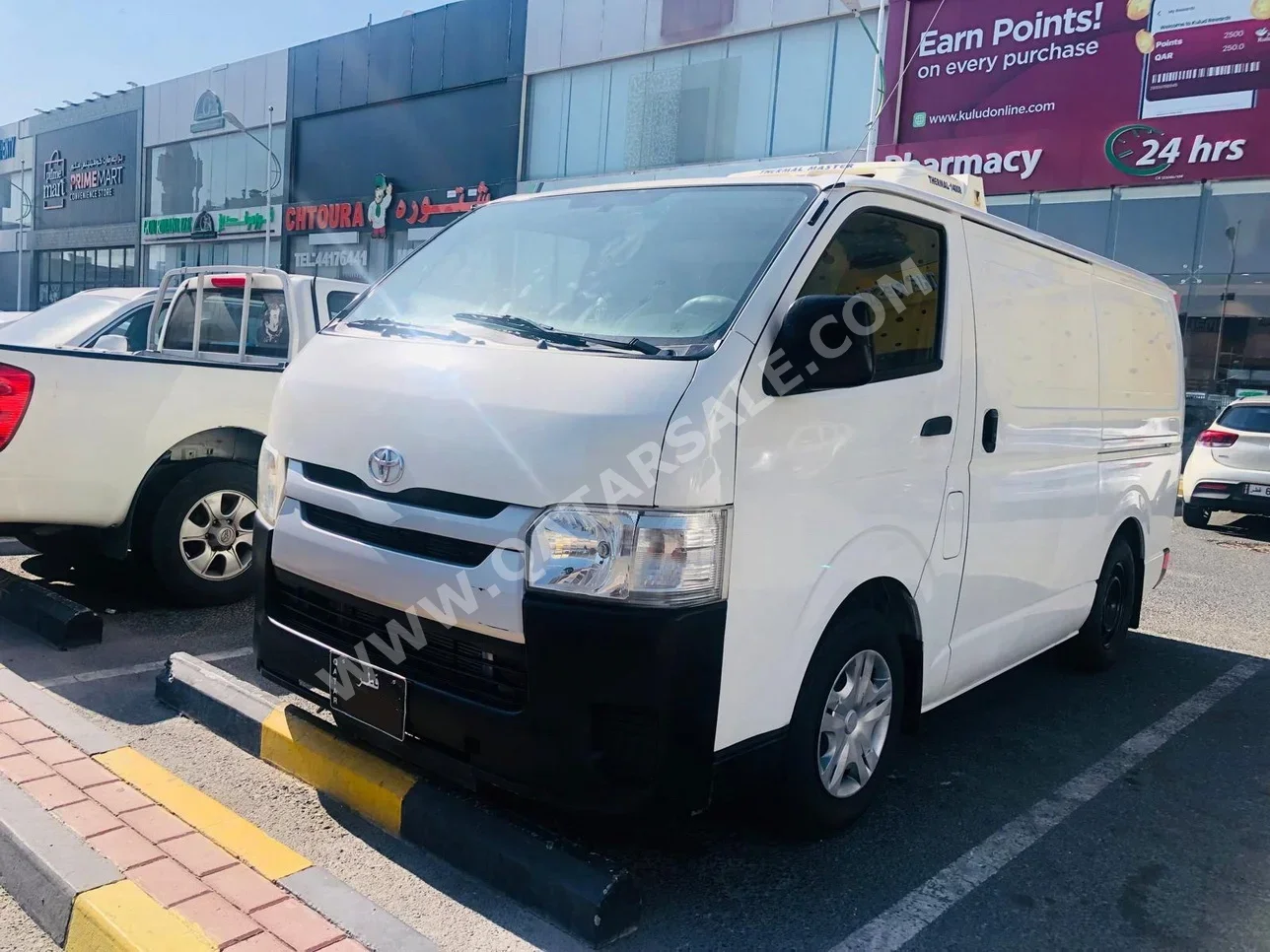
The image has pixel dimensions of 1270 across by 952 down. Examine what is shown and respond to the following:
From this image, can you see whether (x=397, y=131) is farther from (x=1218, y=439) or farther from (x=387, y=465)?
(x=387, y=465)

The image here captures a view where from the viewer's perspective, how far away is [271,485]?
3.34m

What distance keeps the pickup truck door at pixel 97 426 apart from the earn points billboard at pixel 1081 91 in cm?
1664

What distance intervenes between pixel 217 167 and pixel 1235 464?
119 feet

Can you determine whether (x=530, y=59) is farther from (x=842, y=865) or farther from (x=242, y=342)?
(x=842, y=865)

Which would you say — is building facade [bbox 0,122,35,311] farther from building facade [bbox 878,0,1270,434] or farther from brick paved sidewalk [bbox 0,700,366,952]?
brick paved sidewalk [bbox 0,700,366,952]

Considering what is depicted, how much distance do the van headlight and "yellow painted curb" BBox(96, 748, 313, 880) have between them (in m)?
1.24

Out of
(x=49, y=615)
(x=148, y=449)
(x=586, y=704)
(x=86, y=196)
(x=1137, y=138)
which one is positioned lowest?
(x=49, y=615)

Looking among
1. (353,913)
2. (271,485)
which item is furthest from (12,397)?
(353,913)

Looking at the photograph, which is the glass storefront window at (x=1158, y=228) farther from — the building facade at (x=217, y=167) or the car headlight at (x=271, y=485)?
the building facade at (x=217, y=167)

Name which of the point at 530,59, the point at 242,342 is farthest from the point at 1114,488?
the point at 530,59

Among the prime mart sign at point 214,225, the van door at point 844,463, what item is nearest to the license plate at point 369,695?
the van door at point 844,463

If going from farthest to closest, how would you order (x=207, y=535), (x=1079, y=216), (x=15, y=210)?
(x=15, y=210)
(x=1079, y=216)
(x=207, y=535)

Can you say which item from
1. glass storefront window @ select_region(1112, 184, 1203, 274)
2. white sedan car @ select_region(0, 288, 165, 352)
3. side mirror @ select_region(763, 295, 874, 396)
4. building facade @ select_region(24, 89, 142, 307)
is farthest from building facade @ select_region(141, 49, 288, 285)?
side mirror @ select_region(763, 295, 874, 396)

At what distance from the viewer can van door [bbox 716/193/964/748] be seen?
107 inches
